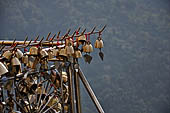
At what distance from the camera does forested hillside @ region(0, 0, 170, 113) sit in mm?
5234

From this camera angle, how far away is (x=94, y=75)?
17.3 ft

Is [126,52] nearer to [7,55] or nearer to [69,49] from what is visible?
[69,49]

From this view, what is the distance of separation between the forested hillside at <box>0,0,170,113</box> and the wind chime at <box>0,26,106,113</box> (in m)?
3.12

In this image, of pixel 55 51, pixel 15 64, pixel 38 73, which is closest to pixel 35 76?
pixel 38 73

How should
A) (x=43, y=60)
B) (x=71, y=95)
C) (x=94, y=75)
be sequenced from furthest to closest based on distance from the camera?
(x=94, y=75)
(x=71, y=95)
(x=43, y=60)

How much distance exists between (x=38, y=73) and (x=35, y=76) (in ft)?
0.28

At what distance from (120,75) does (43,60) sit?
3.58m

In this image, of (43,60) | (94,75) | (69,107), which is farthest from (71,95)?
(94,75)

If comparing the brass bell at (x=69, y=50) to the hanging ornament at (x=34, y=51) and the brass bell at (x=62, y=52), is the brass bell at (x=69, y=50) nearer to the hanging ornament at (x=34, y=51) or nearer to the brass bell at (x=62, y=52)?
the brass bell at (x=62, y=52)

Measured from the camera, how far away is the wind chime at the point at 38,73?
64.0 inches

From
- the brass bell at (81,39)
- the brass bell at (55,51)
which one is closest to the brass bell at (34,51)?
the brass bell at (55,51)

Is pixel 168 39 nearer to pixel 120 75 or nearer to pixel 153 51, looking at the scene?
pixel 153 51

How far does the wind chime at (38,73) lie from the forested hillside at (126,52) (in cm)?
312

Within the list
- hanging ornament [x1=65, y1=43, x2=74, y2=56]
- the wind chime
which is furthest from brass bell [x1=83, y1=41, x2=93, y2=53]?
hanging ornament [x1=65, y1=43, x2=74, y2=56]
